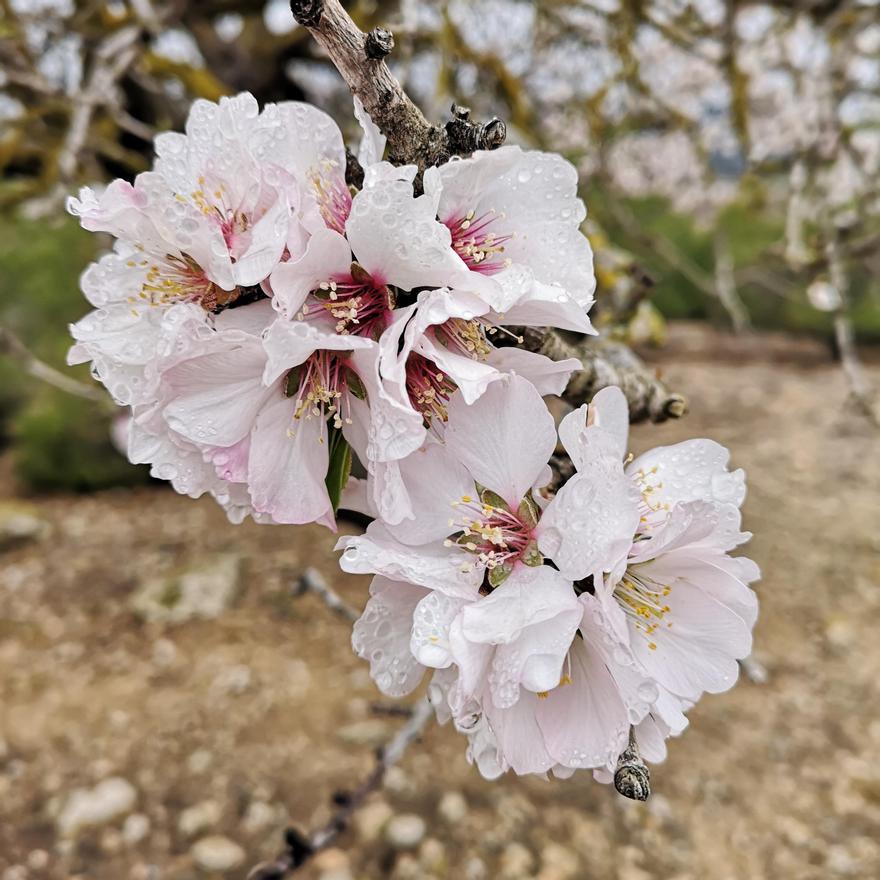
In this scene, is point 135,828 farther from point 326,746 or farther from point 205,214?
point 205,214

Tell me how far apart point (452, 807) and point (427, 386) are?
5.08 feet

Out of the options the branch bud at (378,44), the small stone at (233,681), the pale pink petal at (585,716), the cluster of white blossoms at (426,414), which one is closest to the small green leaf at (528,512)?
the cluster of white blossoms at (426,414)

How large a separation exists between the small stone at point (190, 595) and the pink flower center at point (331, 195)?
89.0 inches

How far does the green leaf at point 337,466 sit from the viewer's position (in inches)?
21.7

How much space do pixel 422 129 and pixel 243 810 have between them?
1752mm

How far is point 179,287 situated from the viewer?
0.57 meters

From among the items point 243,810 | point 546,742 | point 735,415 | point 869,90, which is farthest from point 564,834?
point 735,415

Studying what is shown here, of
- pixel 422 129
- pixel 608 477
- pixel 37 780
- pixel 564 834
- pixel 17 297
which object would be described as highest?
pixel 422 129

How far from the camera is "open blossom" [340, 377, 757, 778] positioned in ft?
1.60

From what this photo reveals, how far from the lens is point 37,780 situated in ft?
6.12

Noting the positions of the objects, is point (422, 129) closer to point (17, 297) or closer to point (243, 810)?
point (243, 810)

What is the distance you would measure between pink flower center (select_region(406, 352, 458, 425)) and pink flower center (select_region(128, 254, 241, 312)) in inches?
5.8

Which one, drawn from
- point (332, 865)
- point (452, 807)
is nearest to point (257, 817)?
point (332, 865)

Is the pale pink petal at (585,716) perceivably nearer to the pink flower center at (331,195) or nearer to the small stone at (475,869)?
the pink flower center at (331,195)
